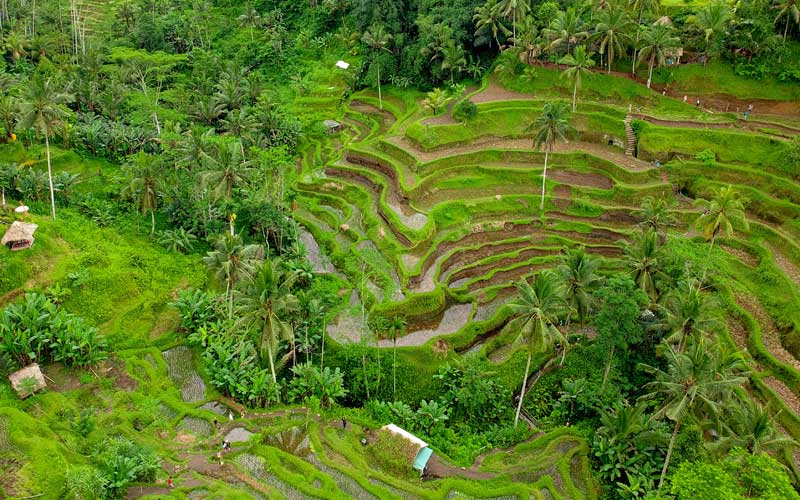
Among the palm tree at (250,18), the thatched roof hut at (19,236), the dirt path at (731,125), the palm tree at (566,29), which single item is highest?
the palm tree at (566,29)

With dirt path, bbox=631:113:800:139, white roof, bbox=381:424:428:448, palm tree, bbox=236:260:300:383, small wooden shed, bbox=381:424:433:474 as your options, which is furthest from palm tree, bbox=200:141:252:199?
dirt path, bbox=631:113:800:139

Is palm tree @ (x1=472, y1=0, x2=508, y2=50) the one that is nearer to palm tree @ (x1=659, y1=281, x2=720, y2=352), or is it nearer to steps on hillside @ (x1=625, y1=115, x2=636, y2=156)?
steps on hillside @ (x1=625, y1=115, x2=636, y2=156)

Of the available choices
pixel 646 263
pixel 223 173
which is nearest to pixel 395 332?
pixel 646 263

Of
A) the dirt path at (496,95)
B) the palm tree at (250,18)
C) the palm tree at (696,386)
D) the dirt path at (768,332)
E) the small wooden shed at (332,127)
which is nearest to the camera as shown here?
the palm tree at (696,386)

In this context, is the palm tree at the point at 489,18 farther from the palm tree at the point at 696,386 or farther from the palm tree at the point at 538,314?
the palm tree at the point at 696,386

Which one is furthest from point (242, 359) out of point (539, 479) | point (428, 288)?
point (539, 479)

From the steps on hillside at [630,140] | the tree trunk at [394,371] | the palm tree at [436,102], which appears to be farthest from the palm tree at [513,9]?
the tree trunk at [394,371]
